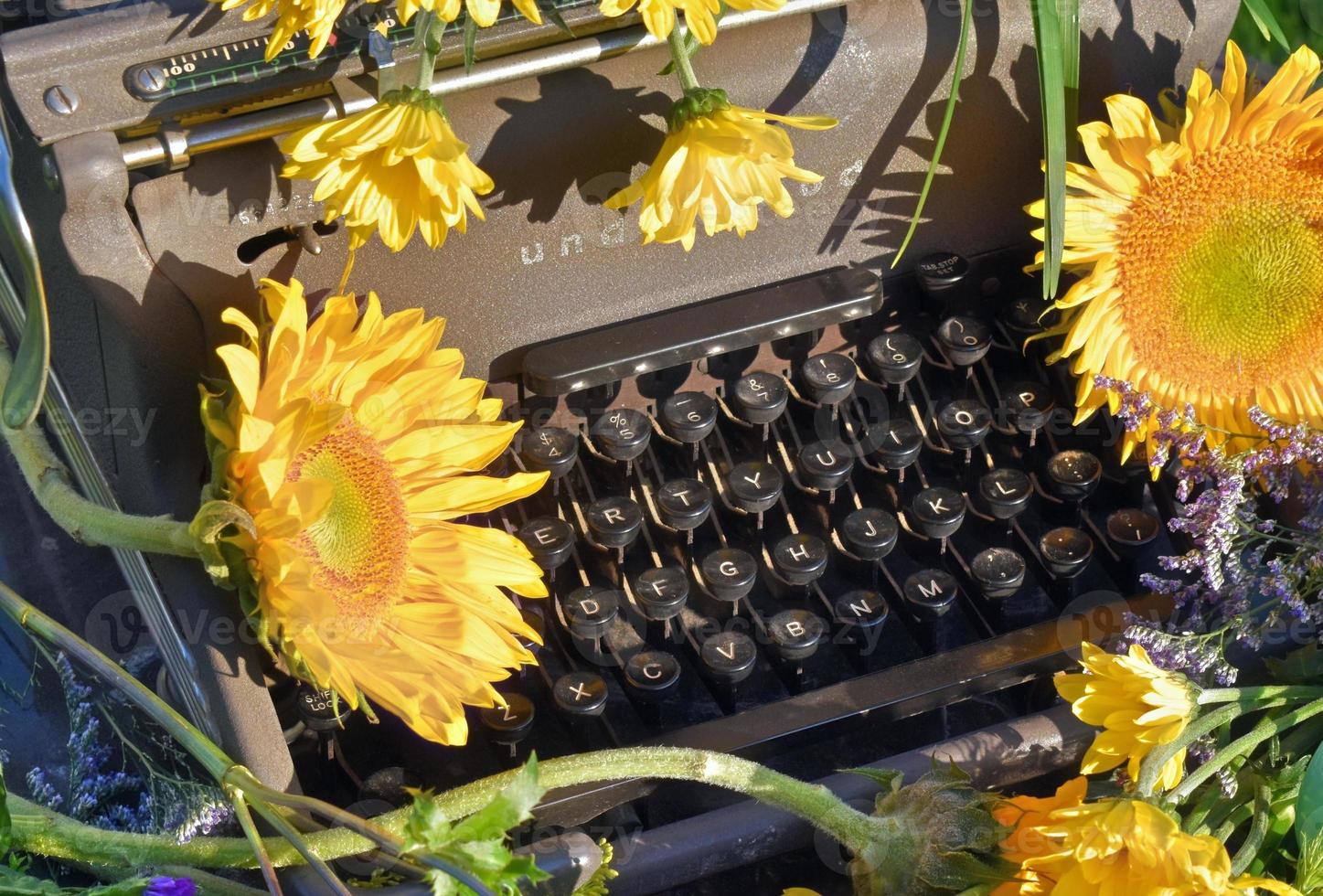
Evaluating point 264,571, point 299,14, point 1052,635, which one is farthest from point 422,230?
point 1052,635

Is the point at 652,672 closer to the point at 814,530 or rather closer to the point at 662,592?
the point at 662,592

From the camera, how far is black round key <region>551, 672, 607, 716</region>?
1187 mm

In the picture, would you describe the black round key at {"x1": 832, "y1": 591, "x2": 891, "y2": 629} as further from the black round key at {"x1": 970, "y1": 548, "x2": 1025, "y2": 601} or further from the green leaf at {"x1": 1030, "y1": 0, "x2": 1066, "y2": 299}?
the green leaf at {"x1": 1030, "y1": 0, "x2": 1066, "y2": 299}

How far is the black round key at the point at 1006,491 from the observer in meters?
1.32

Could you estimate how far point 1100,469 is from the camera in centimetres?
137

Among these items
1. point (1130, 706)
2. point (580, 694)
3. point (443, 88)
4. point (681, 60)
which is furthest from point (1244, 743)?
point (443, 88)

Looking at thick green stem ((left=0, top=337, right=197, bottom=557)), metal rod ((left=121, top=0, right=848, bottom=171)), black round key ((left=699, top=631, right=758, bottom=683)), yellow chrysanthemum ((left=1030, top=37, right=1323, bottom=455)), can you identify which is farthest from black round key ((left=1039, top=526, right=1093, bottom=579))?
thick green stem ((left=0, top=337, right=197, bottom=557))

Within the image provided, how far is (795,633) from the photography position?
1.27m

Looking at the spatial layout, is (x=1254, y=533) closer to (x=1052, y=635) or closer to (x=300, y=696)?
(x=1052, y=635)

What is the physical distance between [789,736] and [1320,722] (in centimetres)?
44

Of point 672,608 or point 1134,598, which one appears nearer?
point 672,608

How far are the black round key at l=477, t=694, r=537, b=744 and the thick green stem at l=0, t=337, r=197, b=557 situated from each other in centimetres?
32

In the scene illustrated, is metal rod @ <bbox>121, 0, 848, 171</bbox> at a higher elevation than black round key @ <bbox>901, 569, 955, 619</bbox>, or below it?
higher

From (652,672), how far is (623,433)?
22 cm
